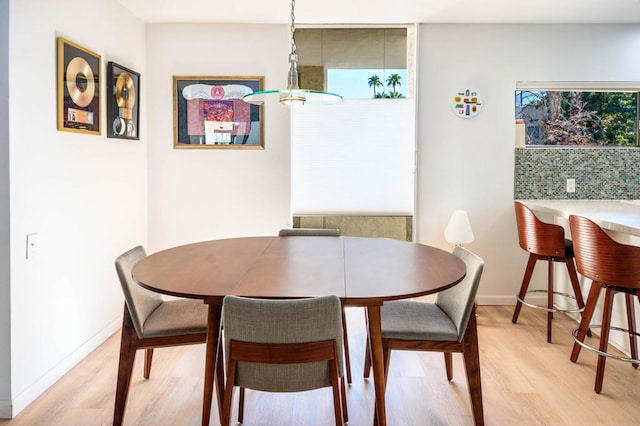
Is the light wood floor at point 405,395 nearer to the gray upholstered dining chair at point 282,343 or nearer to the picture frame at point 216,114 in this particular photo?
the gray upholstered dining chair at point 282,343

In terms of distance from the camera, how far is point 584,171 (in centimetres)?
409

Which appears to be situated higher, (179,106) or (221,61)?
(221,61)

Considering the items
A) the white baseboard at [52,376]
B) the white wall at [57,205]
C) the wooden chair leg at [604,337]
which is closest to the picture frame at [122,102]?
the white wall at [57,205]

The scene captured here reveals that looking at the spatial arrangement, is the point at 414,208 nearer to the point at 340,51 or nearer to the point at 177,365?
the point at 340,51

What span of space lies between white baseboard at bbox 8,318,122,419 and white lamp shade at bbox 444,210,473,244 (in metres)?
2.60

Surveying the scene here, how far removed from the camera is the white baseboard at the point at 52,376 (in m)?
2.34

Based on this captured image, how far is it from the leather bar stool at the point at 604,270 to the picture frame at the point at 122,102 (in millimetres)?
2978

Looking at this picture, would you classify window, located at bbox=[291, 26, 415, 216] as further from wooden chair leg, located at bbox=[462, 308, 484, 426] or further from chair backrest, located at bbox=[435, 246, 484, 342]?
wooden chair leg, located at bbox=[462, 308, 484, 426]

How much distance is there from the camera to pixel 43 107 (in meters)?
2.57

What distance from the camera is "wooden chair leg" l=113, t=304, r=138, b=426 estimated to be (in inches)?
85.4

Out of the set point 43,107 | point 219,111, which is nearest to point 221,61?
point 219,111

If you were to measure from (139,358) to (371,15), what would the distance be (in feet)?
9.80

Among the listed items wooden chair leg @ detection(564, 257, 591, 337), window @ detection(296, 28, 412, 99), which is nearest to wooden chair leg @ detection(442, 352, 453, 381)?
wooden chair leg @ detection(564, 257, 591, 337)

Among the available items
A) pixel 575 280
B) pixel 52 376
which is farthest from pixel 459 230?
pixel 52 376
